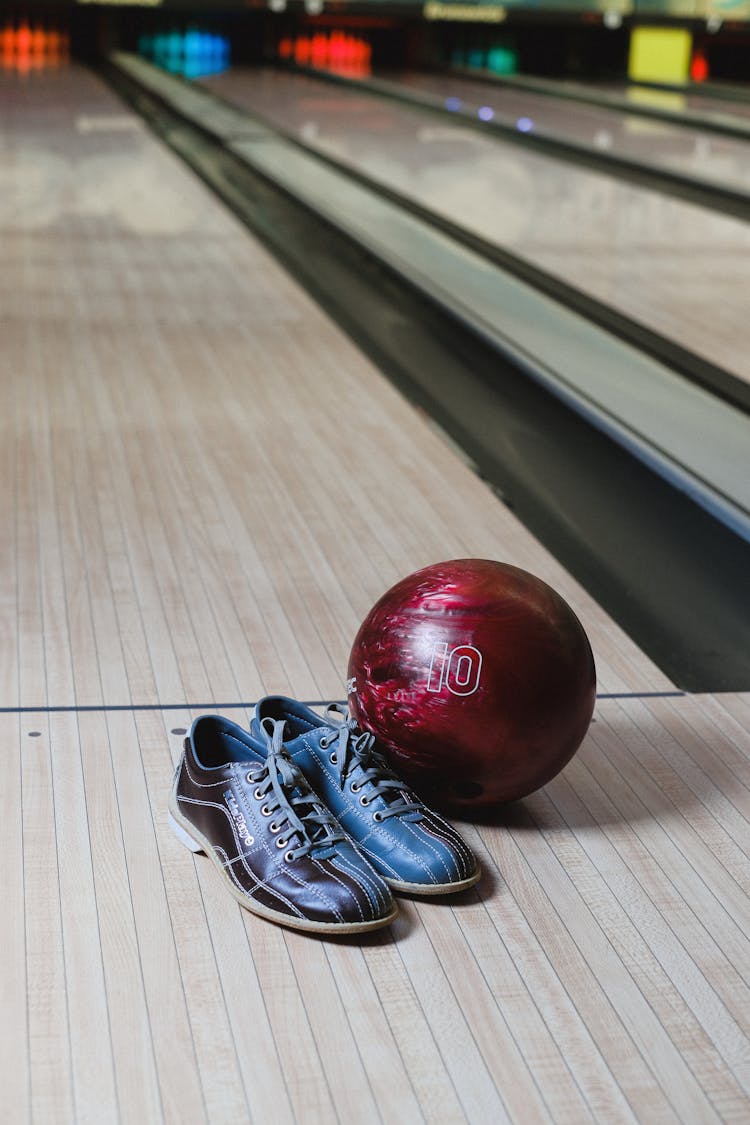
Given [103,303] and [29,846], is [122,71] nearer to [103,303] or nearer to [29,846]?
[103,303]

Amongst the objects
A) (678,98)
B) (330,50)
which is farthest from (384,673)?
(330,50)

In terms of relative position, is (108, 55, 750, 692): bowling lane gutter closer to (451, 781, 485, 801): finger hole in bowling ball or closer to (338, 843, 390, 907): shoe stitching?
(451, 781, 485, 801): finger hole in bowling ball

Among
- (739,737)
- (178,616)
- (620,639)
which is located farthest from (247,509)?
(739,737)

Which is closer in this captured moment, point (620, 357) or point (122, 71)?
point (620, 357)

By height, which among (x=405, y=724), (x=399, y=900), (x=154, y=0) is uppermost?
(x=154, y=0)

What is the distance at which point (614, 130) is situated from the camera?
6.98 metres

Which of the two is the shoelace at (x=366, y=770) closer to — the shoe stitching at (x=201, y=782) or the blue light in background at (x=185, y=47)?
the shoe stitching at (x=201, y=782)

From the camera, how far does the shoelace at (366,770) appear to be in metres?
1.23

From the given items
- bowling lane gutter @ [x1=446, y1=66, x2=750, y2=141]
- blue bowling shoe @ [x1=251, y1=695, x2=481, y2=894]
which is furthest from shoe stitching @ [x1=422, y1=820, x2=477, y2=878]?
bowling lane gutter @ [x1=446, y1=66, x2=750, y2=141]

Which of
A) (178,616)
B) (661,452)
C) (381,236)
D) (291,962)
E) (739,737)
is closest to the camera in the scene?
(291,962)

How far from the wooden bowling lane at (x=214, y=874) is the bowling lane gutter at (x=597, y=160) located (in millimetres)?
2854

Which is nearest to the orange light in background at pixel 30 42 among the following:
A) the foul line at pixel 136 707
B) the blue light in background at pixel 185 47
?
the blue light in background at pixel 185 47

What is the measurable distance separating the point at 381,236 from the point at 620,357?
1.46 meters

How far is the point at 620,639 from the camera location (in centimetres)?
177
